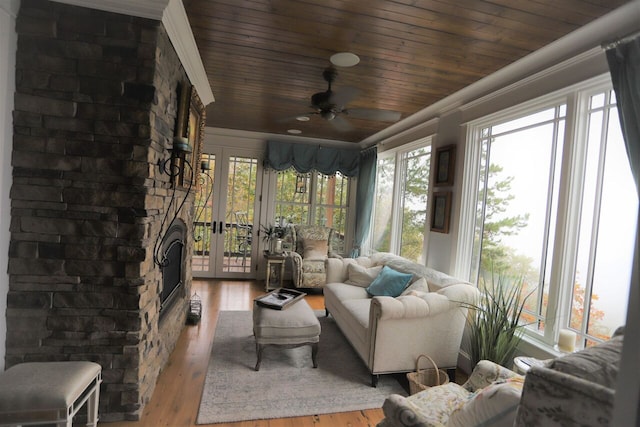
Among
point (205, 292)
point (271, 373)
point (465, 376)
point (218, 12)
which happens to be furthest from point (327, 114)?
point (205, 292)

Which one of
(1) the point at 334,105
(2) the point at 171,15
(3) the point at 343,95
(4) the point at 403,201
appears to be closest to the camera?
(2) the point at 171,15

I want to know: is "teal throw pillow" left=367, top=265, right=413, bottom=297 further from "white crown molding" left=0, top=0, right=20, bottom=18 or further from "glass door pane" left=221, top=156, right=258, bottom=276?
"white crown molding" left=0, top=0, right=20, bottom=18

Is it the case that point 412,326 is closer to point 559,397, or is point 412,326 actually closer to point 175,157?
point 559,397

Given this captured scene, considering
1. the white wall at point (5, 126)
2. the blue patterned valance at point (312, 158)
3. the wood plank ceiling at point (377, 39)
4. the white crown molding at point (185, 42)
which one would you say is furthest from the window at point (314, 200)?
the white wall at point (5, 126)

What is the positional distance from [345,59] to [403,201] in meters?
2.40

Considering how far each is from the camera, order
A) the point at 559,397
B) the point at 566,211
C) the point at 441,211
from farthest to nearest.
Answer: the point at 441,211 → the point at 566,211 → the point at 559,397

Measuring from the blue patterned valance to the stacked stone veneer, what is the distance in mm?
3418

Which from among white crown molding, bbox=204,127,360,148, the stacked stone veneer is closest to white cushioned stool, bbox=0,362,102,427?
the stacked stone veneer

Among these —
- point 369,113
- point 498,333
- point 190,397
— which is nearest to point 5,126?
point 190,397

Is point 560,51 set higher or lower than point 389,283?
higher

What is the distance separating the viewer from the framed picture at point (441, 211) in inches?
125

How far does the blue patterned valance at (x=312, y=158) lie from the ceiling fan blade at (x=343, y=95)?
2.72 meters

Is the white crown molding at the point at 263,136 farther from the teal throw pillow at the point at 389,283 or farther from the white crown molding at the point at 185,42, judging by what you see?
the teal throw pillow at the point at 389,283

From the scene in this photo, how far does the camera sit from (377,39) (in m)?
2.15
